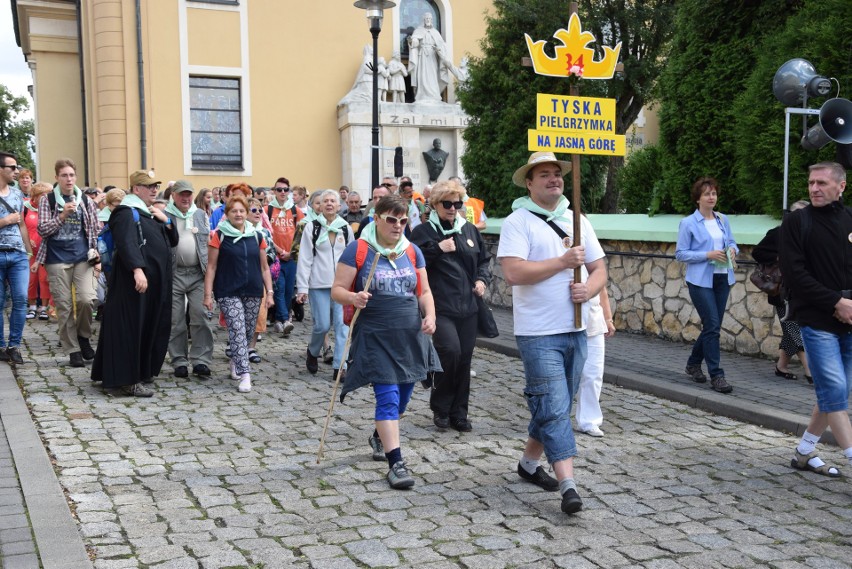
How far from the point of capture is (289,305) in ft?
42.4

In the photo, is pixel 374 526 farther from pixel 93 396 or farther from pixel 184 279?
pixel 184 279

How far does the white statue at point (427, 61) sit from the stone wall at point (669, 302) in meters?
15.0

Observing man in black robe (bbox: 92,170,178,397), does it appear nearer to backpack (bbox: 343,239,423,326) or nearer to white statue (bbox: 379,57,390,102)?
backpack (bbox: 343,239,423,326)

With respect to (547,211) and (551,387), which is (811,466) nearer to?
(551,387)

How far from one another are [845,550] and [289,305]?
919 centimetres

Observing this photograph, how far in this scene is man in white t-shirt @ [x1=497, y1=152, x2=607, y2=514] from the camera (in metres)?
5.18

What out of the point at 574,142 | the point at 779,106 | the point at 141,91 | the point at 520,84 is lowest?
the point at 574,142

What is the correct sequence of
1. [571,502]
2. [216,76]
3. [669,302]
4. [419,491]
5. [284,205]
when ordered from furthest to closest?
1. [216,76]
2. [284,205]
3. [669,302]
4. [419,491]
5. [571,502]

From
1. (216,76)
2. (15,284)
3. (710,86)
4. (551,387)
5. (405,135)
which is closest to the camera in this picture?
(551,387)

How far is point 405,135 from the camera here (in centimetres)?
2562

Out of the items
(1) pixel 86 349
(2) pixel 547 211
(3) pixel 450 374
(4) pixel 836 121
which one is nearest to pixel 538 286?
(2) pixel 547 211

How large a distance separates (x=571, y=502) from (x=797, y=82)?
19.0 feet

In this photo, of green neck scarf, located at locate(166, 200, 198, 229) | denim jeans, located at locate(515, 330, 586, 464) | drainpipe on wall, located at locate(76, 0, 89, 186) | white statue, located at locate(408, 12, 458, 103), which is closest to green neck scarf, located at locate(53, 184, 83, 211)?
green neck scarf, located at locate(166, 200, 198, 229)

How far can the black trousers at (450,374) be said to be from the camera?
7.12m
